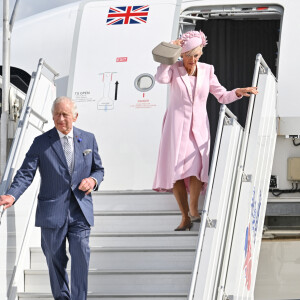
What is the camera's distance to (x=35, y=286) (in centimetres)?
679

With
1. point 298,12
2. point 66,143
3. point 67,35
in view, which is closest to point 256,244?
point 66,143

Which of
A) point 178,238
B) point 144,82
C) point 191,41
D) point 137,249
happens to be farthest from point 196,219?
point 144,82

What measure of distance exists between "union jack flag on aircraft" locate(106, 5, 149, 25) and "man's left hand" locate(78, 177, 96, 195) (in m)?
4.09

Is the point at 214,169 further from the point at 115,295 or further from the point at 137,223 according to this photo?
the point at 137,223

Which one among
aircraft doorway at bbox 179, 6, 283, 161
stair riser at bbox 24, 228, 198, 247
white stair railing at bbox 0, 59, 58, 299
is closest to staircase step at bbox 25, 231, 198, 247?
stair riser at bbox 24, 228, 198, 247

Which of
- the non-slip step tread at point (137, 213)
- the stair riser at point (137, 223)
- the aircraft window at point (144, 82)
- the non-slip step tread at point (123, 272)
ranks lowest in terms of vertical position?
the non-slip step tread at point (123, 272)

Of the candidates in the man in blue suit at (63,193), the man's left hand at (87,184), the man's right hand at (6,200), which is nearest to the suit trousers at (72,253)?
the man in blue suit at (63,193)

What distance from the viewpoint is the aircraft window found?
374 inches

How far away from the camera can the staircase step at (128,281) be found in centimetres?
660

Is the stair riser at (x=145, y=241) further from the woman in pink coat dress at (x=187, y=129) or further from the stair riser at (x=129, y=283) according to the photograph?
the stair riser at (x=129, y=283)

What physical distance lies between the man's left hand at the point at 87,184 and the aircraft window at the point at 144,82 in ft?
11.5

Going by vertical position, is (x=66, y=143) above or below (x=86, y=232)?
above

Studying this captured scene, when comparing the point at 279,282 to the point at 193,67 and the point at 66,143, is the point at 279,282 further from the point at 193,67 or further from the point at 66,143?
the point at 66,143

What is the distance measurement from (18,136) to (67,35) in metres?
3.65
